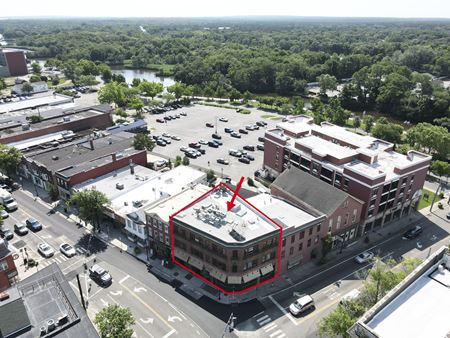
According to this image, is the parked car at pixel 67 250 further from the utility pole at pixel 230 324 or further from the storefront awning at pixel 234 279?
the utility pole at pixel 230 324

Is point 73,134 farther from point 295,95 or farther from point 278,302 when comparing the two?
point 295,95

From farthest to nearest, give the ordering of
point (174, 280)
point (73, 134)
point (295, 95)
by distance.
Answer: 1. point (295, 95)
2. point (73, 134)
3. point (174, 280)

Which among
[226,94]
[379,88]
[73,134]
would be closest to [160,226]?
[73,134]

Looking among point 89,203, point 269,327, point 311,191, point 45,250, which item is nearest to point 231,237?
point 269,327

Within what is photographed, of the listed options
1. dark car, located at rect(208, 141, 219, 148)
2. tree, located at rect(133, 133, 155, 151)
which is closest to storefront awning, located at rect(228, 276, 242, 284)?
tree, located at rect(133, 133, 155, 151)

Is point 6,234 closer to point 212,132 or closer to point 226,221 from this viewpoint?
point 226,221

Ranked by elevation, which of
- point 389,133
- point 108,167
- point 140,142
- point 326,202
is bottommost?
point 389,133
